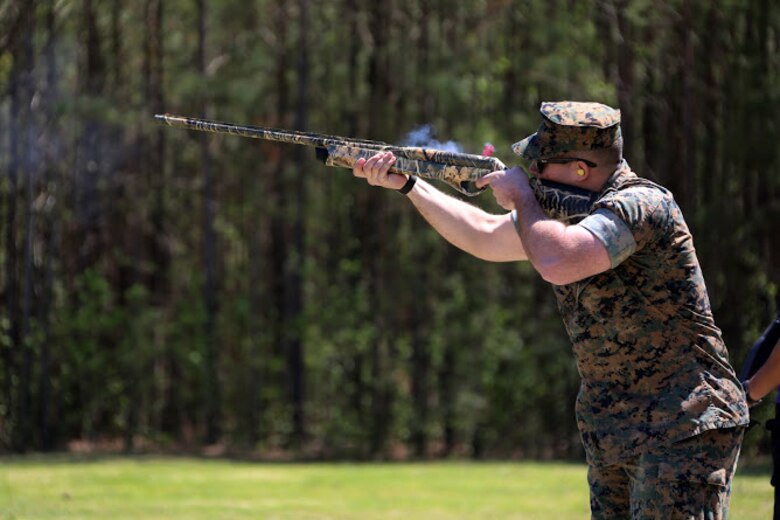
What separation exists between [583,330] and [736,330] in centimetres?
1255

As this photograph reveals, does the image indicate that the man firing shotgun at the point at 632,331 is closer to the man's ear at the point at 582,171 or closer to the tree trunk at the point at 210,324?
the man's ear at the point at 582,171

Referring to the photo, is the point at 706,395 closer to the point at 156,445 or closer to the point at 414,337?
the point at 414,337

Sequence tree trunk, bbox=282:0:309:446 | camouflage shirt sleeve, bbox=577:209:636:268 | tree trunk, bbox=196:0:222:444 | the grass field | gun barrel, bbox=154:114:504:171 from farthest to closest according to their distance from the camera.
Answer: tree trunk, bbox=196:0:222:444, tree trunk, bbox=282:0:309:446, the grass field, gun barrel, bbox=154:114:504:171, camouflage shirt sleeve, bbox=577:209:636:268

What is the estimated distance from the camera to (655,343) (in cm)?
422

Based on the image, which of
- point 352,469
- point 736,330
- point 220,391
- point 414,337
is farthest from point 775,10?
point 220,391

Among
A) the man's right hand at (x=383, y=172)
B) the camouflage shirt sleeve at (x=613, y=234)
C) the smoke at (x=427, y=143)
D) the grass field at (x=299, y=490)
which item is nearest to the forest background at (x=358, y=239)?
the grass field at (x=299, y=490)

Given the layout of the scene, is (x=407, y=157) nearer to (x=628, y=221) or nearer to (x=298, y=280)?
(x=628, y=221)

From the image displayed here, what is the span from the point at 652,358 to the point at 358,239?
14.3 meters

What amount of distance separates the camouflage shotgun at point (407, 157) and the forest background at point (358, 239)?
11.4 metres

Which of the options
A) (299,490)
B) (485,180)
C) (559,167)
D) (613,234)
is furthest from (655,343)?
(299,490)

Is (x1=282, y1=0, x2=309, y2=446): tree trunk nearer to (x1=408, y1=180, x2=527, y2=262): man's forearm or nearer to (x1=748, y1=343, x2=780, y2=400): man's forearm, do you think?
(x1=408, y1=180, x2=527, y2=262): man's forearm

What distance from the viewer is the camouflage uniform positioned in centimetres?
416

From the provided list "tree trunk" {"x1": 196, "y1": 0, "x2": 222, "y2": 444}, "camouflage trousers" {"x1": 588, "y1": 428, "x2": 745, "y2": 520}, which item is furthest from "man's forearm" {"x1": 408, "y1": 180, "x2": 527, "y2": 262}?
"tree trunk" {"x1": 196, "y1": 0, "x2": 222, "y2": 444}

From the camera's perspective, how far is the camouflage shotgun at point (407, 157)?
15.3ft
